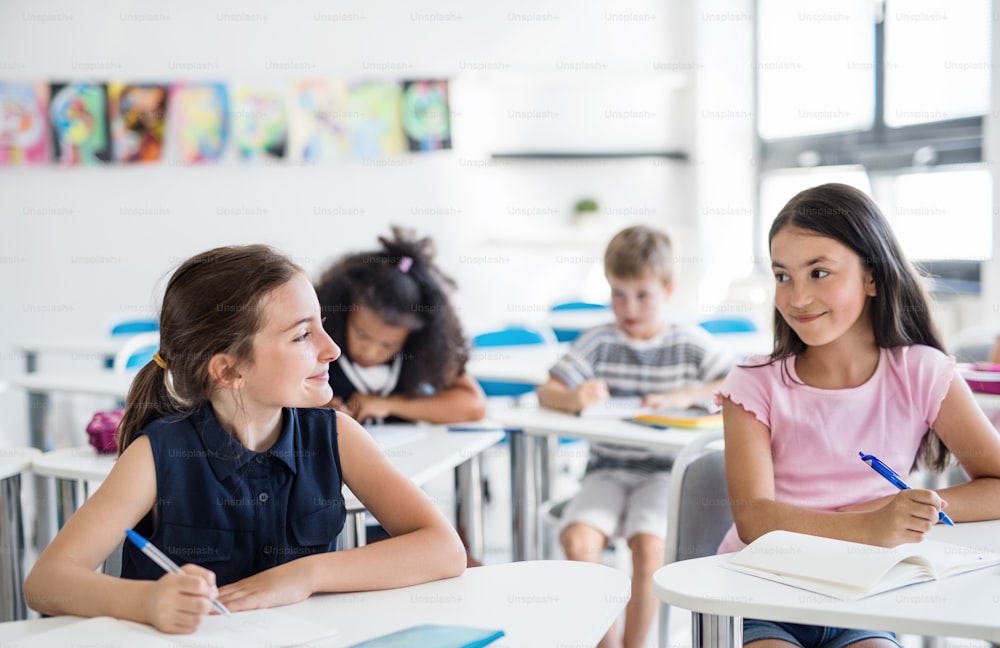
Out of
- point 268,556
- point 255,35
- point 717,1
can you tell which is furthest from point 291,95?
point 268,556

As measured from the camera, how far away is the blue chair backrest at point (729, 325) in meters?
4.05

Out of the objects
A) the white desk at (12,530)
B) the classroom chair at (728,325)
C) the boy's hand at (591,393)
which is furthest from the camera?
the classroom chair at (728,325)

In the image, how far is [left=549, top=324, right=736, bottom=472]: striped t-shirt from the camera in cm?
271

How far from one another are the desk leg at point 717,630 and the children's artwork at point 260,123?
4742 mm

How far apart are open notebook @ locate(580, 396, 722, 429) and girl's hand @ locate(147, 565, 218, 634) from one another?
55.6 inches

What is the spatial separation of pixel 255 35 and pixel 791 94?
3069 millimetres

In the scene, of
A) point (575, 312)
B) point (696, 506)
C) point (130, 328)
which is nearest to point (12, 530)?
point (696, 506)

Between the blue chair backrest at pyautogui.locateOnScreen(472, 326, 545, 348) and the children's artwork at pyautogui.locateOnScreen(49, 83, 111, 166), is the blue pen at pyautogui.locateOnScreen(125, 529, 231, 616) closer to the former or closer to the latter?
the blue chair backrest at pyautogui.locateOnScreen(472, 326, 545, 348)

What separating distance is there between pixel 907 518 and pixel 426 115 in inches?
184

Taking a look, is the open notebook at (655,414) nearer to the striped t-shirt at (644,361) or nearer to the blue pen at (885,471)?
the striped t-shirt at (644,361)

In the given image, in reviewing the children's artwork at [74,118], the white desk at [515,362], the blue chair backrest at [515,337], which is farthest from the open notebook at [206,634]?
the children's artwork at [74,118]

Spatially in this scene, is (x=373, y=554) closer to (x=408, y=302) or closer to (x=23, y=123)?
(x=408, y=302)

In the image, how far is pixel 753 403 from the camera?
1659 mm

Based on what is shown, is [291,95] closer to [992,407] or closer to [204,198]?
[204,198]
